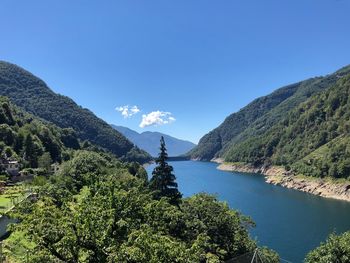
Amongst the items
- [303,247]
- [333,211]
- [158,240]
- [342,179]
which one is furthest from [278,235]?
[342,179]

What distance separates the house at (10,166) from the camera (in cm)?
9306

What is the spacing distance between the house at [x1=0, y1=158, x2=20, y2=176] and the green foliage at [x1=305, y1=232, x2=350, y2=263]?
73.1 m

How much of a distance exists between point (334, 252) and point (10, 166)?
81.5 metres

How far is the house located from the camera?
3664 inches

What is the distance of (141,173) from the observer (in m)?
126

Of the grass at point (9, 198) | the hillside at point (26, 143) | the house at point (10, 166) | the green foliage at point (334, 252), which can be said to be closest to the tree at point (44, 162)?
the hillside at point (26, 143)

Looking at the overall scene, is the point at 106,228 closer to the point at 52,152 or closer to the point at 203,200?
the point at 203,200

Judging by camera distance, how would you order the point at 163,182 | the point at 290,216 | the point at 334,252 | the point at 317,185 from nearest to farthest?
1. the point at 334,252
2. the point at 163,182
3. the point at 290,216
4. the point at 317,185

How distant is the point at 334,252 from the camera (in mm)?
37438

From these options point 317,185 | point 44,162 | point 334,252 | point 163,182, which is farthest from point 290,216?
point 334,252

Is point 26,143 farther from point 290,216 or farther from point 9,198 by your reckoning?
point 290,216

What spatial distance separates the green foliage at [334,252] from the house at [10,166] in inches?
2879

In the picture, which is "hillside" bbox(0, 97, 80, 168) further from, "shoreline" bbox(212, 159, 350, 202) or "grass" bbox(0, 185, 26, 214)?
"shoreline" bbox(212, 159, 350, 202)

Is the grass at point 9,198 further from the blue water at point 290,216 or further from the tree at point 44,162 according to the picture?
the tree at point 44,162
